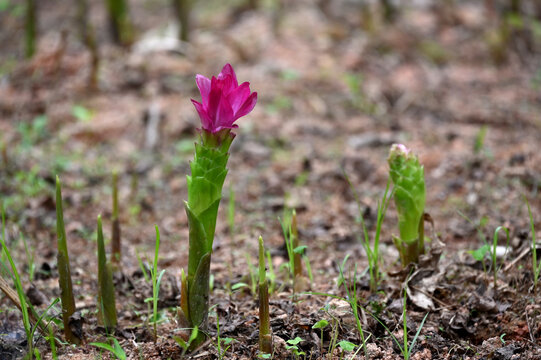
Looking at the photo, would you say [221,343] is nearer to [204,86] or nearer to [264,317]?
[264,317]

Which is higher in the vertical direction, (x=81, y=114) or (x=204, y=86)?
(x=204, y=86)

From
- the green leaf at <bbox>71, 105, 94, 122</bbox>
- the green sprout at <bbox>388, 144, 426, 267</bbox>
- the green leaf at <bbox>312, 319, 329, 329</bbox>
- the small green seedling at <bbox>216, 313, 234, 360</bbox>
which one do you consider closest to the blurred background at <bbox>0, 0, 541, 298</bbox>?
the green leaf at <bbox>71, 105, 94, 122</bbox>

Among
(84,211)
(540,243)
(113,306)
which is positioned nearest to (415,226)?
(540,243)

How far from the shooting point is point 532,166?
4.02m

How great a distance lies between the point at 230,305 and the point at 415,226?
910 millimetres

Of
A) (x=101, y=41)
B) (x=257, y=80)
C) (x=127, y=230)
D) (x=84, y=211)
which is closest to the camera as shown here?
(x=127, y=230)

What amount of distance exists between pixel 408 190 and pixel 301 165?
2.36 m

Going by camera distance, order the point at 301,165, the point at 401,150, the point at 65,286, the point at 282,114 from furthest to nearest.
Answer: the point at 282,114
the point at 301,165
the point at 401,150
the point at 65,286

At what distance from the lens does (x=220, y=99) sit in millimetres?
1702

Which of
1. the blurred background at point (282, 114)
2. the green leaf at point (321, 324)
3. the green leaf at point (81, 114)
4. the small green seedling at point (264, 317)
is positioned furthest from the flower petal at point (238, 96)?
the green leaf at point (81, 114)

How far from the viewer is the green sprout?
2.26m

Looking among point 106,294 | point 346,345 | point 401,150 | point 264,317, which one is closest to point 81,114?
point 106,294

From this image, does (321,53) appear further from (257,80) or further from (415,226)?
(415,226)

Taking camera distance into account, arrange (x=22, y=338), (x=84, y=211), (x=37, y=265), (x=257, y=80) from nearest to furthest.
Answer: (x=22, y=338)
(x=37, y=265)
(x=84, y=211)
(x=257, y=80)
